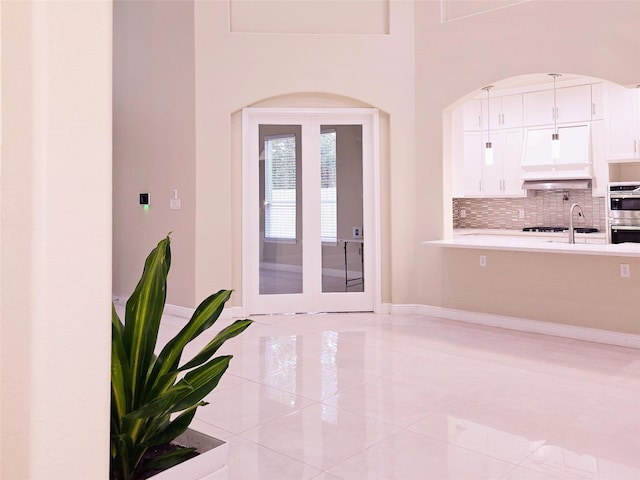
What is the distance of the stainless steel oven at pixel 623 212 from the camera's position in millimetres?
5980

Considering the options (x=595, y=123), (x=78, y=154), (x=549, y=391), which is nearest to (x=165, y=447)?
(x=78, y=154)

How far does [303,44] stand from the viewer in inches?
225

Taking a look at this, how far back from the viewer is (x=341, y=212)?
19.7 feet

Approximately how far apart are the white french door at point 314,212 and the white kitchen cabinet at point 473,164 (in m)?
2.41

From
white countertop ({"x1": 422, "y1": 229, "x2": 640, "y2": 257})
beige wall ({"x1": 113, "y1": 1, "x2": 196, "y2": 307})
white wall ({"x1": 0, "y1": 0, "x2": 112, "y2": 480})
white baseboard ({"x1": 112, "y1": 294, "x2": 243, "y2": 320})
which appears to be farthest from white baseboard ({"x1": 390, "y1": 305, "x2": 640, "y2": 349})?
white wall ({"x1": 0, "y1": 0, "x2": 112, "y2": 480})

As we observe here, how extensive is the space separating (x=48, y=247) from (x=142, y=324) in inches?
19.8

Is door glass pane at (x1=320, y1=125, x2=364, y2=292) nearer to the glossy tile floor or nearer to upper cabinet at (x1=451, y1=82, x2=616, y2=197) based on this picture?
the glossy tile floor

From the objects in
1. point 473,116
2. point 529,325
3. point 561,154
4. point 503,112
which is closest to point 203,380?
point 529,325

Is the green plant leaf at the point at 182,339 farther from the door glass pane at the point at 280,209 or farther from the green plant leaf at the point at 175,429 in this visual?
the door glass pane at the point at 280,209

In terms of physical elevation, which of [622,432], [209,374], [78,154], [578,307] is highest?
[78,154]

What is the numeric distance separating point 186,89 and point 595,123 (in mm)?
5031

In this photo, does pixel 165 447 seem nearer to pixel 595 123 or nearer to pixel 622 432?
pixel 622 432

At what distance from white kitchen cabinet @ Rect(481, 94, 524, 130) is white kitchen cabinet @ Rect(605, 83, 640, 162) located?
1133 mm

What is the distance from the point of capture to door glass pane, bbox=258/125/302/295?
19.4ft
